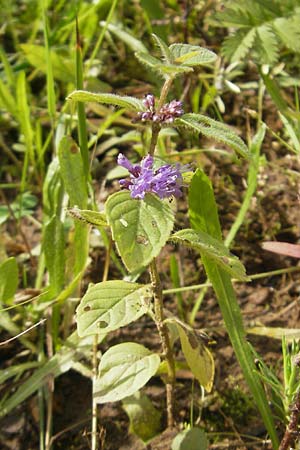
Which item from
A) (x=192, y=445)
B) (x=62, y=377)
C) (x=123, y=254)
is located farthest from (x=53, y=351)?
(x=123, y=254)

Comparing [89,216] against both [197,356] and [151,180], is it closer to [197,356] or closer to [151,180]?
[151,180]

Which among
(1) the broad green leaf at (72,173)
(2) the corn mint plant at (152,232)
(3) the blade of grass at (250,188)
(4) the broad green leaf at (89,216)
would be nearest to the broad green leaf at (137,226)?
(2) the corn mint plant at (152,232)

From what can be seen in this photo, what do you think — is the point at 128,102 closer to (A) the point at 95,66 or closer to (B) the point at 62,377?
(B) the point at 62,377

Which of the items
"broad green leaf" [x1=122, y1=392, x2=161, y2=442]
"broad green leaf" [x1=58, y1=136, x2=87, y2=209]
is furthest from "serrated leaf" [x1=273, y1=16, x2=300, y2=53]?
"broad green leaf" [x1=122, y1=392, x2=161, y2=442]

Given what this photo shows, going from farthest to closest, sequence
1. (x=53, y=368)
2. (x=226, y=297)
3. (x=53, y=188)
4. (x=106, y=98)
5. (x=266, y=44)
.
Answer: (x=266, y=44)
(x=53, y=188)
(x=53, y=368)
(x=226, y=297)
(x=106, y=98)

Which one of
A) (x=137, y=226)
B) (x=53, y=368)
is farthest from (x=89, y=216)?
(x=53, y=368)

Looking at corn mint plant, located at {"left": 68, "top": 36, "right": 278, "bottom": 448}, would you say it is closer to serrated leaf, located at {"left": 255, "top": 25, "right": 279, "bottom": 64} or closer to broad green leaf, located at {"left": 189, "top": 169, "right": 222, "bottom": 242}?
broad green leaf, located at {"left": 189, "top": 169, "right": 222, "bottom": 242}
